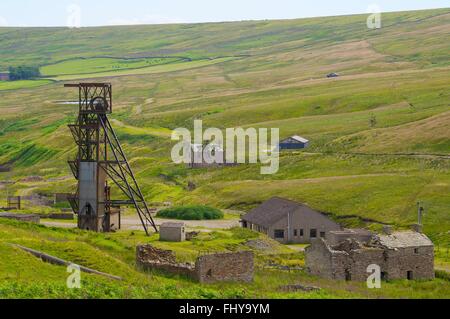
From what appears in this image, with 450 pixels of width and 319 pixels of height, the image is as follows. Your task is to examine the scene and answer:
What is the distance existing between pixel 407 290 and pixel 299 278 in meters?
5.38

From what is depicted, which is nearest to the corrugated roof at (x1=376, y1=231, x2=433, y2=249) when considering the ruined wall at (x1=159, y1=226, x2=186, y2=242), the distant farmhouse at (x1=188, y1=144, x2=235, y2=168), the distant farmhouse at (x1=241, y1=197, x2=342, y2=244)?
the ruined wall at (x1=159, y1=226, x2=186, y2=242)

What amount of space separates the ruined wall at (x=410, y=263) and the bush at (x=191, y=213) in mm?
30368

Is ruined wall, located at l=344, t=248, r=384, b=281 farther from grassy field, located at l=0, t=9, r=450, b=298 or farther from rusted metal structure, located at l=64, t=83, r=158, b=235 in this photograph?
rusted metal structure, located at l=64, t=83, r=158, b=235

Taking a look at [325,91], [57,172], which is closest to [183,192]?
[57,172]

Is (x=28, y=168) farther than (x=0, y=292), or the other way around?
(x=28, y=168)

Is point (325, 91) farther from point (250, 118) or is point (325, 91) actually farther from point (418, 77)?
point (250, 118)

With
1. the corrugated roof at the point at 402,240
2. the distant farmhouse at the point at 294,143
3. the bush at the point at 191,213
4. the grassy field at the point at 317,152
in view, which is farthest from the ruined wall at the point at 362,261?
the distant farmhouse at the point at 294,143

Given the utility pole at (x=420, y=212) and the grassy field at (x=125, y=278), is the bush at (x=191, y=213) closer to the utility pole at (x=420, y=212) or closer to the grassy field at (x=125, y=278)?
the utility pole at (x=420, y=212)

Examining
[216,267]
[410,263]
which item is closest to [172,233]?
[410,263]

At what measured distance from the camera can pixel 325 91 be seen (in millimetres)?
179000

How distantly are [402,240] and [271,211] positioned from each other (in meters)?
24.2

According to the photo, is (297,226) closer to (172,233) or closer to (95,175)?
(172,233)

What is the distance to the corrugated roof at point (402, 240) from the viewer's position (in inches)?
1923

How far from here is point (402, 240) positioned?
49438mm
